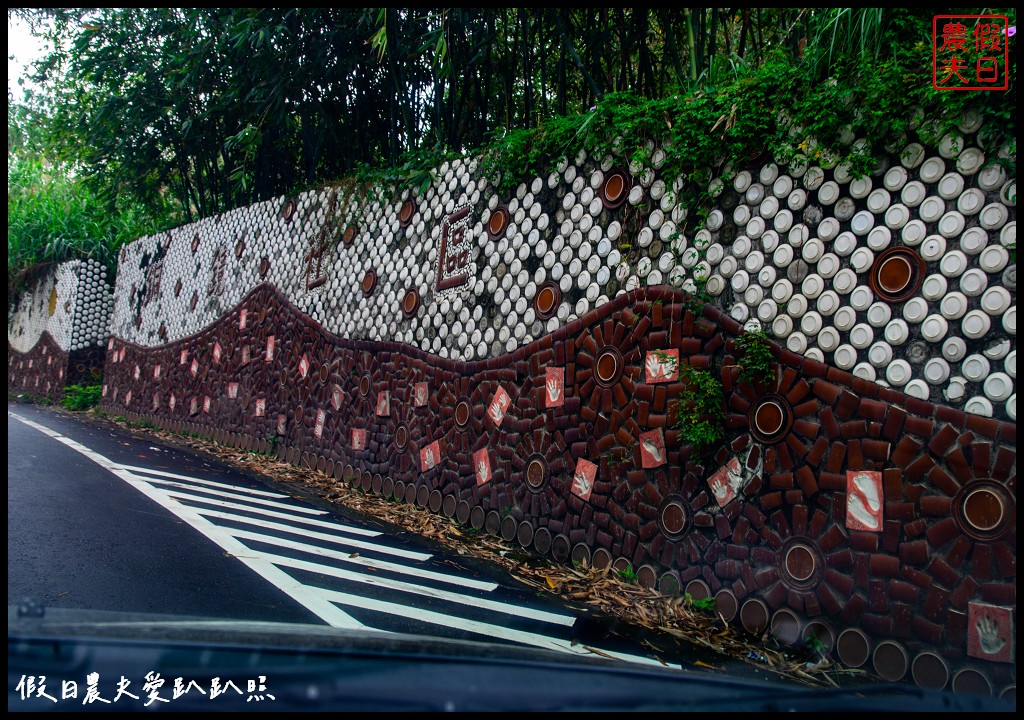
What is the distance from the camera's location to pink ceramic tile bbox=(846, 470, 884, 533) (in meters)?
2.94

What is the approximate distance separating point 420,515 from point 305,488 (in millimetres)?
1698

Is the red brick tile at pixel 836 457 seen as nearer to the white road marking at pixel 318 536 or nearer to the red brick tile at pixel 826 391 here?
the red brick tile at pixel 826 391

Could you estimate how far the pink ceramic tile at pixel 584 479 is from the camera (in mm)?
4281

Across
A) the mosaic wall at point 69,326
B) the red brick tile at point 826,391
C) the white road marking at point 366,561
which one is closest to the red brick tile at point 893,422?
the red brick tile at point 826,391

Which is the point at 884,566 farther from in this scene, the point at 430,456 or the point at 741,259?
the point at 430,456

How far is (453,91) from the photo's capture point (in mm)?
6879

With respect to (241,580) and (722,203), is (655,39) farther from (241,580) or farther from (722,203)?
(241,580)

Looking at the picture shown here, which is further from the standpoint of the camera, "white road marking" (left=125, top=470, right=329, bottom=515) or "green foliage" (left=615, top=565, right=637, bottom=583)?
"white road marking" (left=125, top=470, right=329, bottom=515)

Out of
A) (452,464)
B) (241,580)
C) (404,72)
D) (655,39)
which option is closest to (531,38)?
(655,39)

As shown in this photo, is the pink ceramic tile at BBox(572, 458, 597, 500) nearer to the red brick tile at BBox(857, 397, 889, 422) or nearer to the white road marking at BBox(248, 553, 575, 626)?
the white road marking at BBox(248, 553, 575, 626)

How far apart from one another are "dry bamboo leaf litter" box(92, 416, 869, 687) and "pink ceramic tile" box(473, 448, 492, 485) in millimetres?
398

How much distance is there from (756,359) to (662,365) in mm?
610

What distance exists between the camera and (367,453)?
21.2 feet

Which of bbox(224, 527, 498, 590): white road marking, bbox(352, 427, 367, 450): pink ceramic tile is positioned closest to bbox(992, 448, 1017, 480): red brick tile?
bbox(224, 527, 498, 590): white road marking
